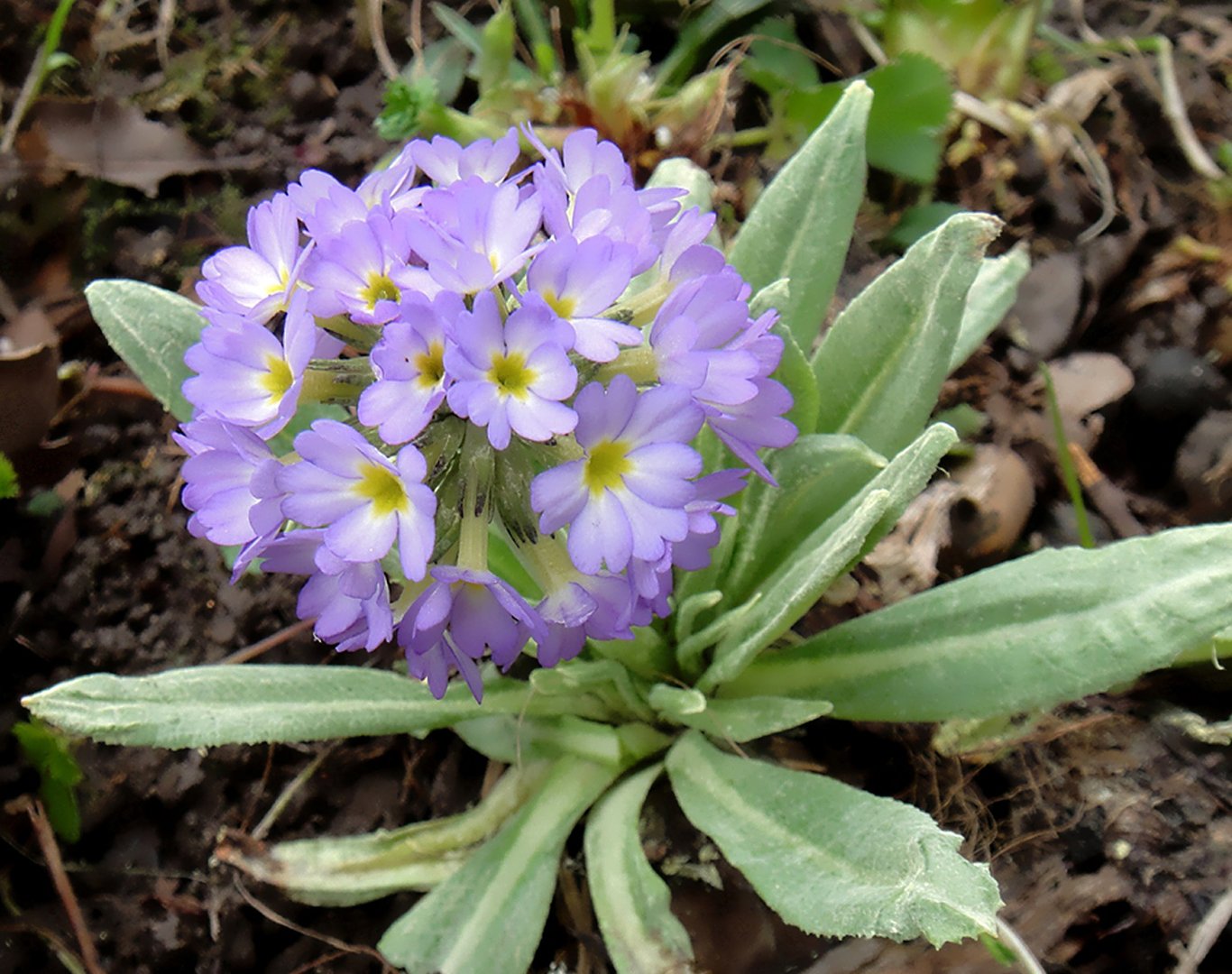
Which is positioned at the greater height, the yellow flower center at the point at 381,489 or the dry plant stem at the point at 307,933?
the yellow flower center at the point at 381,489

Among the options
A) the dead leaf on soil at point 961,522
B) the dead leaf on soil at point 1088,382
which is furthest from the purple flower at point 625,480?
the dead leaf on soil at point 1088,382

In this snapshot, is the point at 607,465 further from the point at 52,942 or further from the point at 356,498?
the point at 52,942

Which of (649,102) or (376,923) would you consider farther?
(649,102)

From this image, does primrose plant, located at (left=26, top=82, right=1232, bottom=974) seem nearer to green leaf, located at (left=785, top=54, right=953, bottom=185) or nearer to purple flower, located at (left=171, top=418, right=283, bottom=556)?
purple flower, located at (left=171, top=418, right=283, bottom=556)

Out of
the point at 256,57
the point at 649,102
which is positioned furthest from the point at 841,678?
the point at 256,57

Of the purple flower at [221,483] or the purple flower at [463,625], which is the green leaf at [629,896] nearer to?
the purple flower at [463,625]

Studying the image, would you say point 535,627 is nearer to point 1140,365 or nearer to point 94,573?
point 94,573
